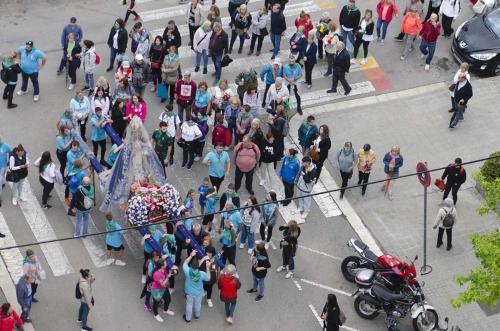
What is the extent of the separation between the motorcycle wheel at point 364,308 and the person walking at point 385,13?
9173 millimetres

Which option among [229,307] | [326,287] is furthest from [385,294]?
[229,307]

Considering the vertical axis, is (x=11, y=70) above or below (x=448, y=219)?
above

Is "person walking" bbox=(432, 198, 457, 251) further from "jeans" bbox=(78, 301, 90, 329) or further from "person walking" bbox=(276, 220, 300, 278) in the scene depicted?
"jeans" bbox=(78, 301, 90, 329)

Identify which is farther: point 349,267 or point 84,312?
point 349,267

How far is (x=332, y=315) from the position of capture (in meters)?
18.3

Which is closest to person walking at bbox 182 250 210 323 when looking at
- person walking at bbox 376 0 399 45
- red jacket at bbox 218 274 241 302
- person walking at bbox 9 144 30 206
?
red jacket at bbox 218 274 241 302

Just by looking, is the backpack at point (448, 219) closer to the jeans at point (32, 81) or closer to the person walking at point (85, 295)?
the person walking at point (85, 295)

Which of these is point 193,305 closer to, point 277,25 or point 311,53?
point 311,53

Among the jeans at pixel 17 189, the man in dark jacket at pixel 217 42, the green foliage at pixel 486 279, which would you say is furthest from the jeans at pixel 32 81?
the green foliage at pixel 486 279

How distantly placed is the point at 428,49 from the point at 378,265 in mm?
8091

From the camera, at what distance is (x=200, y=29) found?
24594mm

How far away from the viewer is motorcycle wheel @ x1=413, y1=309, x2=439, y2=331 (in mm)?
18922

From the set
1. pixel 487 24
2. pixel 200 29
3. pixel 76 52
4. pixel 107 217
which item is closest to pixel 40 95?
pixel 76 52

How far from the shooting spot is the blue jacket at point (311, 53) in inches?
962
